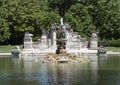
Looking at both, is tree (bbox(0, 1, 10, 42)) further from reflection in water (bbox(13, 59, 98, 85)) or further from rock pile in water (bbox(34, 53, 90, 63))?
reflection in water (bbox(13, 59, 98, 85))

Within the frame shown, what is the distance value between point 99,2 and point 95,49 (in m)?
19.6

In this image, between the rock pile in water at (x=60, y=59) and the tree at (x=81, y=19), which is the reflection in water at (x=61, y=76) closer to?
the rock pile in water at (x=60, y=59)

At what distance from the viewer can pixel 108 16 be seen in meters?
82.5

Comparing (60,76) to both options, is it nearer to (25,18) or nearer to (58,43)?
(58,43)

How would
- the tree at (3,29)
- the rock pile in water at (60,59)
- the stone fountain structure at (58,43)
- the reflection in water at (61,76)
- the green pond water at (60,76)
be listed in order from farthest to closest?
the tree at (3,29) < the stone fountain structure at (58,43) < the rock pile in water at (60,59) < the reflection in water at (61,76) < the green pond water at (60,76)

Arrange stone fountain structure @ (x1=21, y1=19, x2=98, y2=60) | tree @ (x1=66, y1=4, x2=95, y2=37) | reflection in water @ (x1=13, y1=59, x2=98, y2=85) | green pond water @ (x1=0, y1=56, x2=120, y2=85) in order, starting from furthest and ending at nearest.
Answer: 1. tree @ (x1=66, y1=4, x2=95, y2=37)
2. stone fountain structure @ (x1=21, y1=19, x2=98, y2=60)
3. reflection in water @ (x1=13, y1=59, x2=98, y2=85)
4. green pond water @ (x1=0, y1=56, x2=120, y2=85)

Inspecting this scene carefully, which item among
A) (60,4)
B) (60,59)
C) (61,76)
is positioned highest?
(60,4)

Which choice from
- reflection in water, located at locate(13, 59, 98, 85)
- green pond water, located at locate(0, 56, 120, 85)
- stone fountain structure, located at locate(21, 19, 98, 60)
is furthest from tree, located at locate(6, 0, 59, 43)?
reflection in water, located at locate(13, 59, 98, 85)

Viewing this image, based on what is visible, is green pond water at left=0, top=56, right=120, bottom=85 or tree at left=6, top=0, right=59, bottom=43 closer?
green pond water at left=0, top=56, right=120, bottom=85

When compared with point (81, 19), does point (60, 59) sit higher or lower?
lower

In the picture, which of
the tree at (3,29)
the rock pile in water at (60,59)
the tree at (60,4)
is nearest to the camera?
the rock pile in water at (60,59)

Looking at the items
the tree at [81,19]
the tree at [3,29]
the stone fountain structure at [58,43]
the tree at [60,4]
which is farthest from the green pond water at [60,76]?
the tree at [60,4]

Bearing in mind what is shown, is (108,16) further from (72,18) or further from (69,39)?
(69,39)

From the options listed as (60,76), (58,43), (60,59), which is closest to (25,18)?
(58,43)
